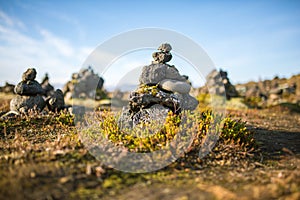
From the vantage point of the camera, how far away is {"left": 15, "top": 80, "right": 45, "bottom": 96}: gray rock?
10.4m

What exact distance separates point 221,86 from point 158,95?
18.0 metres

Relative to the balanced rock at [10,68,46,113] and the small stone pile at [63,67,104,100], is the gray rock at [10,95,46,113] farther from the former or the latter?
the small stone pile at [63,67,104,100]

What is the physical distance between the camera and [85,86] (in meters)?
26.3

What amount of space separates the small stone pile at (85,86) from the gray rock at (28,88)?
46.3 ft

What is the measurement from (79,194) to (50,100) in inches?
349

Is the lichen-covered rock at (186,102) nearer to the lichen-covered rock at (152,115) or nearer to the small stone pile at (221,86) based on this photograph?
the lichen-covered rock at (152,115)

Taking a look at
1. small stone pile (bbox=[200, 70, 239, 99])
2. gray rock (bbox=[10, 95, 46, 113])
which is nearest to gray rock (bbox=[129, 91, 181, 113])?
gray rock (bbox=[10, 95, 46, 113])

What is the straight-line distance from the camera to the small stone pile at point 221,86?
23.8m

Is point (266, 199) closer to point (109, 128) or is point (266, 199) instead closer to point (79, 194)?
point (79, 194)

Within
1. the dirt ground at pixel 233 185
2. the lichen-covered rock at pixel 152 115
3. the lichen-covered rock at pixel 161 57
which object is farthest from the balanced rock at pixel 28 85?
the dirt ground at pixel 233 185

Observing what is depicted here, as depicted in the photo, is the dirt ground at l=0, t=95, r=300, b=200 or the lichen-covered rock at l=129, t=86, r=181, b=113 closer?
the dirt ground at l=0, t=95, r=300, b=200

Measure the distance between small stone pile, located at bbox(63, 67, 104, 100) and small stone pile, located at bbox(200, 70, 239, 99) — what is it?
1197cm

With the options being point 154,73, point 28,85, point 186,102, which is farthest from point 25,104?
point 186,102

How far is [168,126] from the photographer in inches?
240
